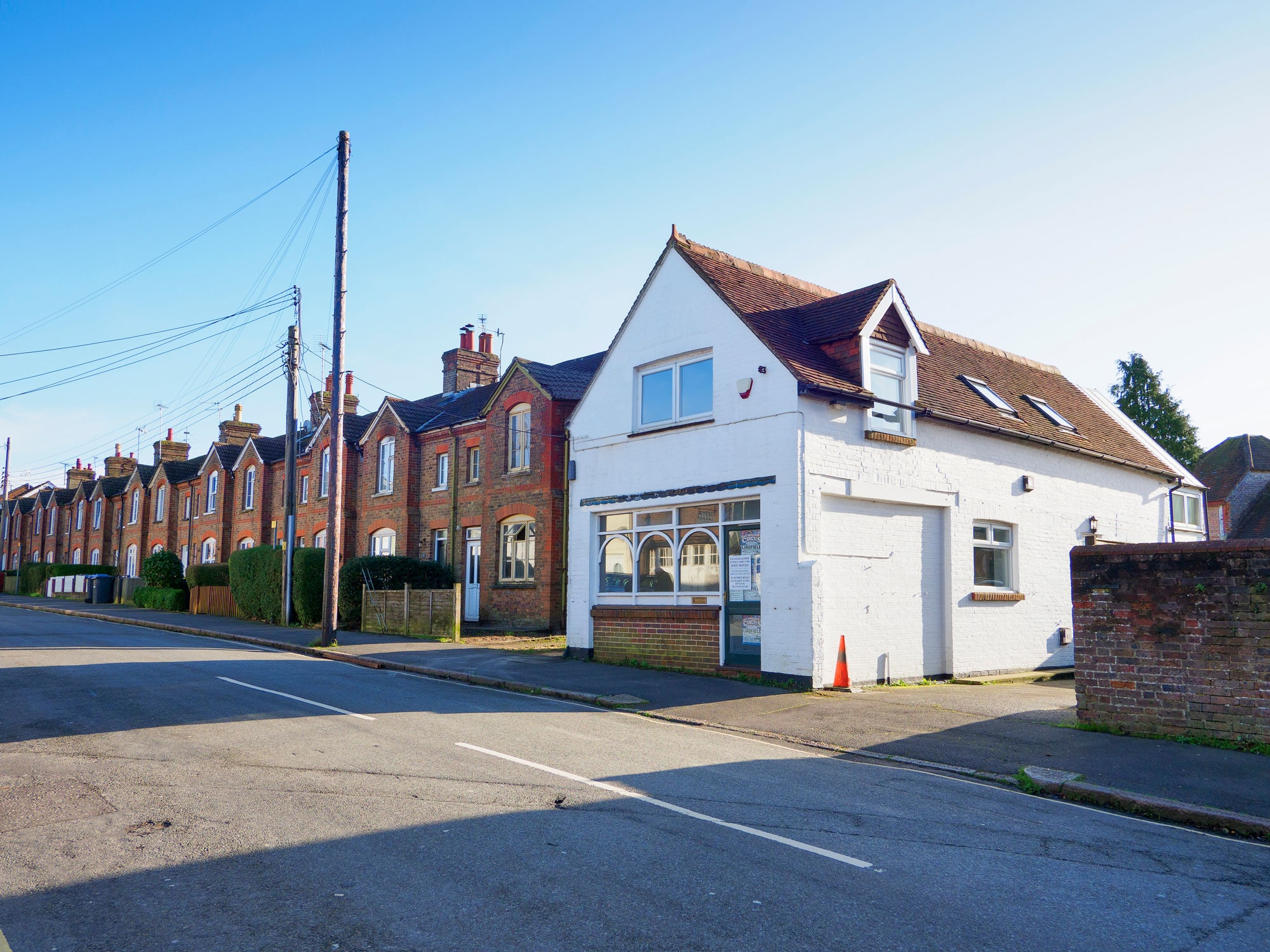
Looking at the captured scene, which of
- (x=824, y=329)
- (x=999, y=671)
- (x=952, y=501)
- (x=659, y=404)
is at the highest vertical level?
(x=824, y=329)

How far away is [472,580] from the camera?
28.4m

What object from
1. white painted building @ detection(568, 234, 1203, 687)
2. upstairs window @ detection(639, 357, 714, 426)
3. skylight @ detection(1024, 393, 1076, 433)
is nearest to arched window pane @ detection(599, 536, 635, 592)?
white painted building @ detection(568, 234, 1203, 687)

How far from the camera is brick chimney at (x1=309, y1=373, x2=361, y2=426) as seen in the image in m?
37.7

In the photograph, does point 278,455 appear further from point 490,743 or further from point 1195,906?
point 1195,906

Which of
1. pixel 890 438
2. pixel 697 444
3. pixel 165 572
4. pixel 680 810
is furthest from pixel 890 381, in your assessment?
pixel 165 572

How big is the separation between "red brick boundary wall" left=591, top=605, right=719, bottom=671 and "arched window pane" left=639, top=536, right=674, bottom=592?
0.41 m

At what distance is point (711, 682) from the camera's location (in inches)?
589

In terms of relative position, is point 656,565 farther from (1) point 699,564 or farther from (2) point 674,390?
(2) point 674,390

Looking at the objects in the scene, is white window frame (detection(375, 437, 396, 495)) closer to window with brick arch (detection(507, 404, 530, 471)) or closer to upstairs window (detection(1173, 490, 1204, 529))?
window with brick arch (detection(507, 404, 530, 471))

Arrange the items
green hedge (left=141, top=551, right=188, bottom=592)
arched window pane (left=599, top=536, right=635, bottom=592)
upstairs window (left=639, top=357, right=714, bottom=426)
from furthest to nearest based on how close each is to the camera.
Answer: green hedge (left=141, top=551, right=188, bottom=592) < arched window pane (left=599, top=536, right=635, bottom=592) < upstairs window (left=639, top=357, right=714, bottom=426)

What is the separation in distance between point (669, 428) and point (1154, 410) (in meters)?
41.4

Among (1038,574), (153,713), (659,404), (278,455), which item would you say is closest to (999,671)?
(1038,574)

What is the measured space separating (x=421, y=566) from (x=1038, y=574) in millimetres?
16585

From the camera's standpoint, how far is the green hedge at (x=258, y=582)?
1096 inches
